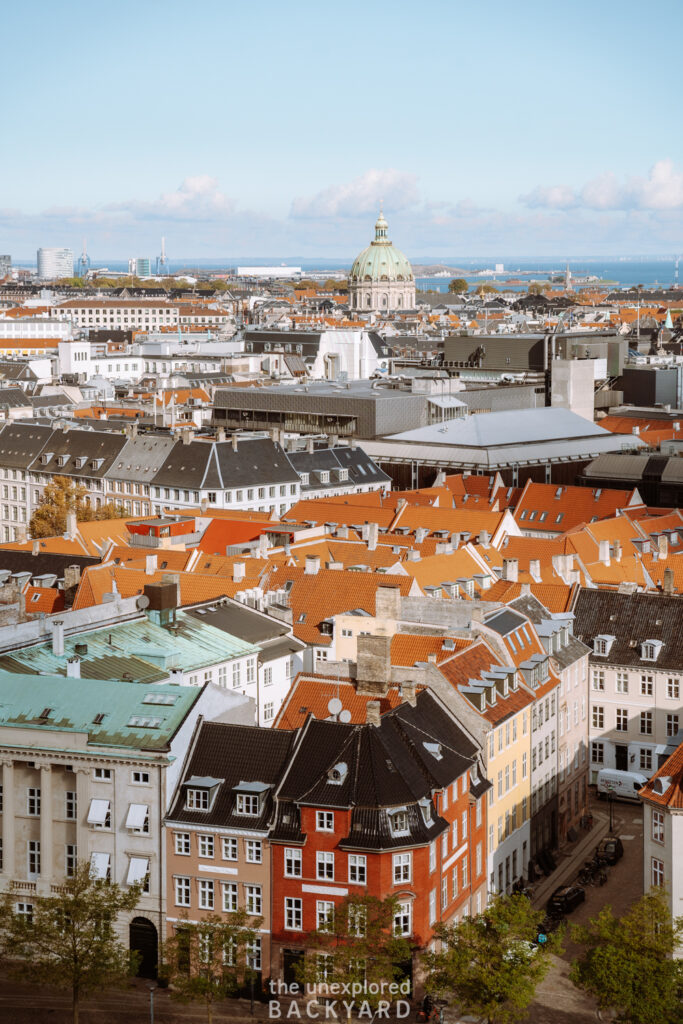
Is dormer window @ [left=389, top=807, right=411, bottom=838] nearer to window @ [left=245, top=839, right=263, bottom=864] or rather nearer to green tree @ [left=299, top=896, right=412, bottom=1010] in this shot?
green tree @ [left=299, top=896, right=412, bottom=1010]

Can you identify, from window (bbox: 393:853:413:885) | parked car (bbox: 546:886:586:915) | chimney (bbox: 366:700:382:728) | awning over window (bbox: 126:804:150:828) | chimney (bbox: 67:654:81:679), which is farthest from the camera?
parked car (bbox: 546:886:586:915)

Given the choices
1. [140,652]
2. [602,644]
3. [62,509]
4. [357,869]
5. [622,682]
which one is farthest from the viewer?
[62,509]

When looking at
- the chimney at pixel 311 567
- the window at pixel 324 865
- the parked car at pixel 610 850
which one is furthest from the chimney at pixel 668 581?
the window at pixel 324 865

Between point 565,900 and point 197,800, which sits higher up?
point 197,800

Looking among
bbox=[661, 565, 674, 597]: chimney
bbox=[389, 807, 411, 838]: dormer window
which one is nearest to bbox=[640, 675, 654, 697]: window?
bbox=[661, 565, 674, 597]: chimney

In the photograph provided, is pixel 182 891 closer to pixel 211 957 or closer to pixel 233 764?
pixel 211 957

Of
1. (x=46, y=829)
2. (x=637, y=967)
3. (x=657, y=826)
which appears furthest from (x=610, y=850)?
(x=46, y=829)
